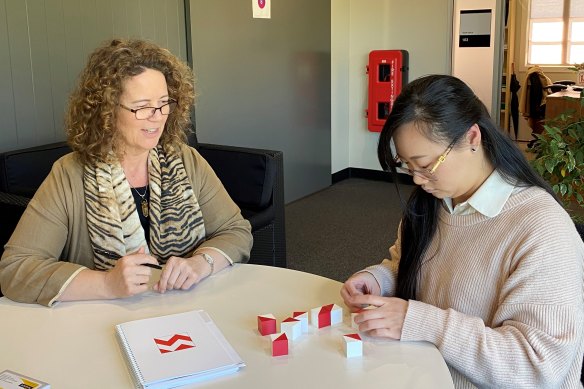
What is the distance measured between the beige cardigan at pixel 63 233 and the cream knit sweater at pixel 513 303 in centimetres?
68

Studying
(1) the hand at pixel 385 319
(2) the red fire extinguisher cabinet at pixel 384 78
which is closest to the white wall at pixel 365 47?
(2) the red fire extinguisher cabinet at pixel 384 78

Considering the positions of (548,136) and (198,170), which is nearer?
(198,170)

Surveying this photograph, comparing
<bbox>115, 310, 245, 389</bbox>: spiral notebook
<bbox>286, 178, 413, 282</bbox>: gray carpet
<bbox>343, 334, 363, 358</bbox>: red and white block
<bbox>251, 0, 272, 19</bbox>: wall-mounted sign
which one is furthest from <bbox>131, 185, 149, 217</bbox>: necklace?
<bbox>251, 0, 272, 19</bbox>: wall-mounted sign

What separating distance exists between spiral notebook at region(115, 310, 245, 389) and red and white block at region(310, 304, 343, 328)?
0.20 meters

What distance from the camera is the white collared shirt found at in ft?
4.44

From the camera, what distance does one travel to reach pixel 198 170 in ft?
6.69

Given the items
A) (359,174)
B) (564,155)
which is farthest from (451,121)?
(359,174)

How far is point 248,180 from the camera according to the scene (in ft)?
10.3

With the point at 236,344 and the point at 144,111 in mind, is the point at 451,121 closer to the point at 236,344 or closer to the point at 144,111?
the point at 236,344

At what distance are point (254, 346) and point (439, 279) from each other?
1.44 ft

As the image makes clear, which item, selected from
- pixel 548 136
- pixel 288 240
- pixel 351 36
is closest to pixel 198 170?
pixel 548 136

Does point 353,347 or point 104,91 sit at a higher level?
point 104,91

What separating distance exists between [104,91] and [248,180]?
136cm

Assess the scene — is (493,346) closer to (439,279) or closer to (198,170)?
(439,279)
